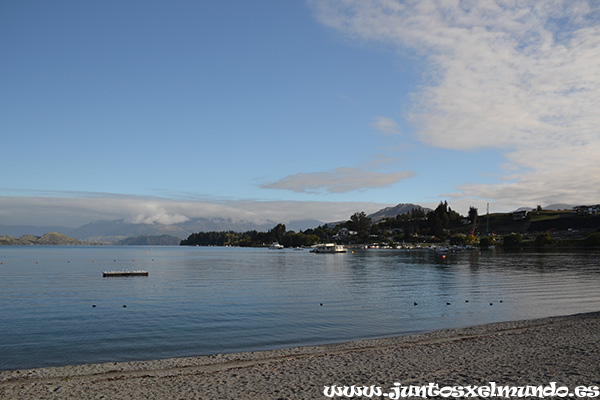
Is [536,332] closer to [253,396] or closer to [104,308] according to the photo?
[253,396]

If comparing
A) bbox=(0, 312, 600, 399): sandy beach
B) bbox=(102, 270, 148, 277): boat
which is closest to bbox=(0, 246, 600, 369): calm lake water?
bbox=(0, 312, 600, 399): sandy beach

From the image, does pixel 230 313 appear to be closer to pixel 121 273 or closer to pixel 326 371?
pixel 326 371

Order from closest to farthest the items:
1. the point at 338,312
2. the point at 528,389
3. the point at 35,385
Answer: the point at 528,389 → the point at 35,385 → the point at 338,312

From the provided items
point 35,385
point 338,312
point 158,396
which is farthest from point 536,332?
point 35,385

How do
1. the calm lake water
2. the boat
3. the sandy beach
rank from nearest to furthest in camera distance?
the sandy beach
the calm lake water
the boat

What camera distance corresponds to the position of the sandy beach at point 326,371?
15844 millimetres

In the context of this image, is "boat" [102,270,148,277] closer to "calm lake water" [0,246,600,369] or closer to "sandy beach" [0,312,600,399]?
"calm lake water" [0,246,600,369]

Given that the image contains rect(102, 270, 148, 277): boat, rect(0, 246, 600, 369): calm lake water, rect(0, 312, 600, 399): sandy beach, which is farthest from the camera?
rect(102, 270, 148, 277): boat

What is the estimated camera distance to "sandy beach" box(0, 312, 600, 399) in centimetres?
1584

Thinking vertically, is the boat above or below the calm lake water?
below

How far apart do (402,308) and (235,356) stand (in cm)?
2293

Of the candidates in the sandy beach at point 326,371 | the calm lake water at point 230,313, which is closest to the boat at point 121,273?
the calm lake water at point 230,313

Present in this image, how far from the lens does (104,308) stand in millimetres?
40438

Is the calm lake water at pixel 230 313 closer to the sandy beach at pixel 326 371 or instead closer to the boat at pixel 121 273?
the sandy beach at pixel 326 371
